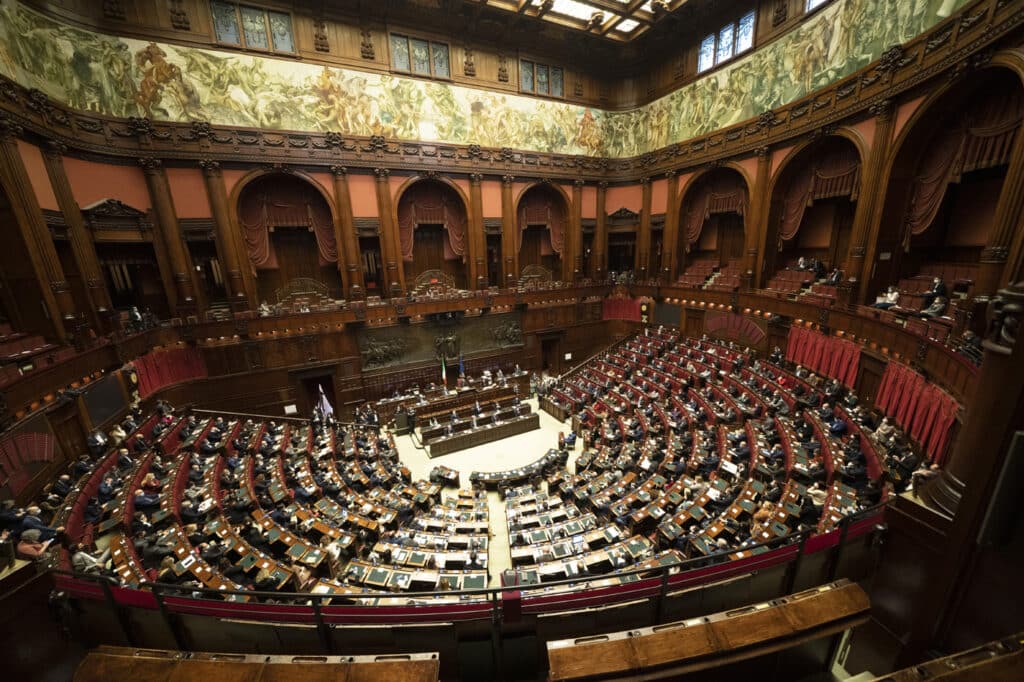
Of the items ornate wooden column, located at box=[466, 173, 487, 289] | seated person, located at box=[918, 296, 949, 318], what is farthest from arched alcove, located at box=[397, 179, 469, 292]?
seated person, located at box=[918, 296, 949, 318]

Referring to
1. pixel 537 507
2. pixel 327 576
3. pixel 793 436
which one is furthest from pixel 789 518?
pixel 327 576

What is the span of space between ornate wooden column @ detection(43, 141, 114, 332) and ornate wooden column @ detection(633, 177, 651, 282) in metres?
21.8

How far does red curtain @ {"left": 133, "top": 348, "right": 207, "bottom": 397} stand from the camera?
38.3 feet

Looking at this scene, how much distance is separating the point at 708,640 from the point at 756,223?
16.6m

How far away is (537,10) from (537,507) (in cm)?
1953

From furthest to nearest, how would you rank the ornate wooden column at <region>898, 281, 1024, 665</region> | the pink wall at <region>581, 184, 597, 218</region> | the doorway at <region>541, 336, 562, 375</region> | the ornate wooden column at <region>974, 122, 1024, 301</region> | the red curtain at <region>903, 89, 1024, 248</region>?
the pink wall at <region>581, 184, 597, 218</region>, the doorway at <region>541, 336, 562, 375</region>, the red curtain at <region>903, 89, 1024, 248</region>, the ornate wooden column at <region>974, 122, 1024, 301</region>, the ornate wooden column at <region>898, 281, 1024, 665</region>

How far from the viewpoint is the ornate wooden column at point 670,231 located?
18781 millimetres

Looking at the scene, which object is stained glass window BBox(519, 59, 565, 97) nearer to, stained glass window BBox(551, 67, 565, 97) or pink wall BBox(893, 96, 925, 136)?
stained glass window BBox(551, 67, 565, 97)

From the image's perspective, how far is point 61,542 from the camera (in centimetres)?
631

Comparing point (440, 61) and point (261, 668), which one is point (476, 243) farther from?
point (261, 668)

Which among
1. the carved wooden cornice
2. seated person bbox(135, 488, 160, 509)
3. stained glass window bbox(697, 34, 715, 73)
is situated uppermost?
stained glass window bbox(697, 34, 715, 73)

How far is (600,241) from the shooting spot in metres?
21.4

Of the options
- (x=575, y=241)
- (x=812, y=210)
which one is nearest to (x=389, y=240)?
(x=575, y=241)

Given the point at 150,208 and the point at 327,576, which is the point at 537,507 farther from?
the point at 150,208
